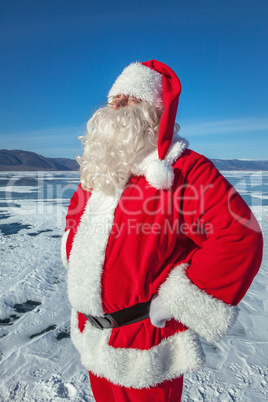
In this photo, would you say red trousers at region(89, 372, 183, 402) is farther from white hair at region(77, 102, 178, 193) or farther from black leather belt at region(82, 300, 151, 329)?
white hair at region(77, 102, 178, 193)

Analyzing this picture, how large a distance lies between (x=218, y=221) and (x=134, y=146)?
1.37ft

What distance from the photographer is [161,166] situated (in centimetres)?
96

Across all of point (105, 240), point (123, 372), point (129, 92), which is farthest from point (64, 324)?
point (129, 92)

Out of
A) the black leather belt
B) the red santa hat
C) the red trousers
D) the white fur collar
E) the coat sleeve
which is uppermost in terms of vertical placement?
the red santa hat

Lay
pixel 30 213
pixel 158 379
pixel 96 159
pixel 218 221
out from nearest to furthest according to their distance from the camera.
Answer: pixel 218 221
pixel 158 379
pixel 96 159
pixel 30 213

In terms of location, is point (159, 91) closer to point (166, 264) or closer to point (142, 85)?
point (142, 85)

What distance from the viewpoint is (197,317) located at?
954mm

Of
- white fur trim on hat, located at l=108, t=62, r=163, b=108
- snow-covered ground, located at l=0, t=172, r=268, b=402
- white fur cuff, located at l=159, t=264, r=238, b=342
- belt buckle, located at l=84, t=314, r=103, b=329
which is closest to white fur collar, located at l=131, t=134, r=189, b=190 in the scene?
white fur trim on hat, located at l=108, t=62, r=163, b=108

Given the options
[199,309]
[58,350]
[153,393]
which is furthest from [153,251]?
[58,350]

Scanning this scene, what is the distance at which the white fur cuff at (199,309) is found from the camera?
93 centimetres

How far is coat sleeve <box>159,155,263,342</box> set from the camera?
874mm

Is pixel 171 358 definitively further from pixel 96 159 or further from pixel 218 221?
pixel 96 159

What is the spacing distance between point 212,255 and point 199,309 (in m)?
0.20

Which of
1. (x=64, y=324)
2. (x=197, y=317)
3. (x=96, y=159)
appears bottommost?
(x=64, y=324)
